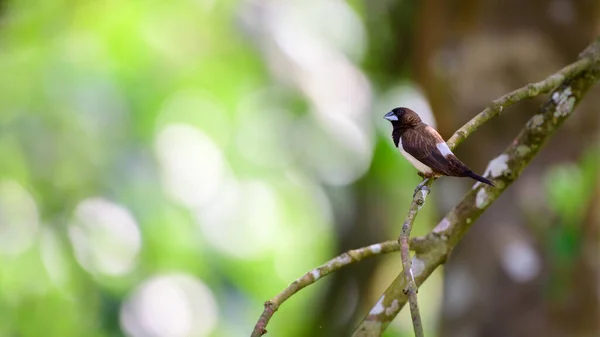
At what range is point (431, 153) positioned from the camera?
2.39 metres

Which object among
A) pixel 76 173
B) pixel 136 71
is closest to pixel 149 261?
pixel 76 173

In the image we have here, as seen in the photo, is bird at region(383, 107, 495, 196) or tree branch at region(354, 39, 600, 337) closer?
bird at region(383, 107, 495, 196)

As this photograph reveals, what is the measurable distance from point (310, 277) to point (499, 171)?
0.87 meters

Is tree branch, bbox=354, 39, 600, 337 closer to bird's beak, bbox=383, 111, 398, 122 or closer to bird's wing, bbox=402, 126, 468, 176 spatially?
bird's wing, bbox=402, 126, 468, 176

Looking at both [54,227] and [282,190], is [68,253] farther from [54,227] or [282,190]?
[282,190]

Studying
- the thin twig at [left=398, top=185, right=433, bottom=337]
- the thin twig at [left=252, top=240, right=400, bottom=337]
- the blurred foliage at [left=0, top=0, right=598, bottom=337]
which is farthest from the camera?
the blurred foliage at [left=0, top=0, right=598, bottom=337]

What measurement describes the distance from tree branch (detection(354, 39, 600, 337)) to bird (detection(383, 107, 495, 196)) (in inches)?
5.6

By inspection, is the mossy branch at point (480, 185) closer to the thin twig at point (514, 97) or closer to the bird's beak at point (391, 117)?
the thin twig at point (514, 97)

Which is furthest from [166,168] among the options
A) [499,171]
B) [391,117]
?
[391,117]

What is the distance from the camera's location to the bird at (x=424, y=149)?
236 cm

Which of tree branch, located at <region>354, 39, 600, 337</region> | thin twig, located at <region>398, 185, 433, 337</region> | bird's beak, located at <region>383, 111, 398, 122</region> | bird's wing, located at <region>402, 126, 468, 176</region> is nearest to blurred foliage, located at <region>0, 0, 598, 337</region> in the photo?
tree branch, located at <region>354, 39, 600, 337</region>

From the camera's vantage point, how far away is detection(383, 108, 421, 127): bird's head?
260cm

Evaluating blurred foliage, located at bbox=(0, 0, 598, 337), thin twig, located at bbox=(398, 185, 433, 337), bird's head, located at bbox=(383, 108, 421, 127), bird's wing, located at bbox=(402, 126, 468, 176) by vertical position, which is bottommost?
thin twig, located at bbox=(398, 185, 433, 337)

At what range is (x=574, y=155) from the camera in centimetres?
529
